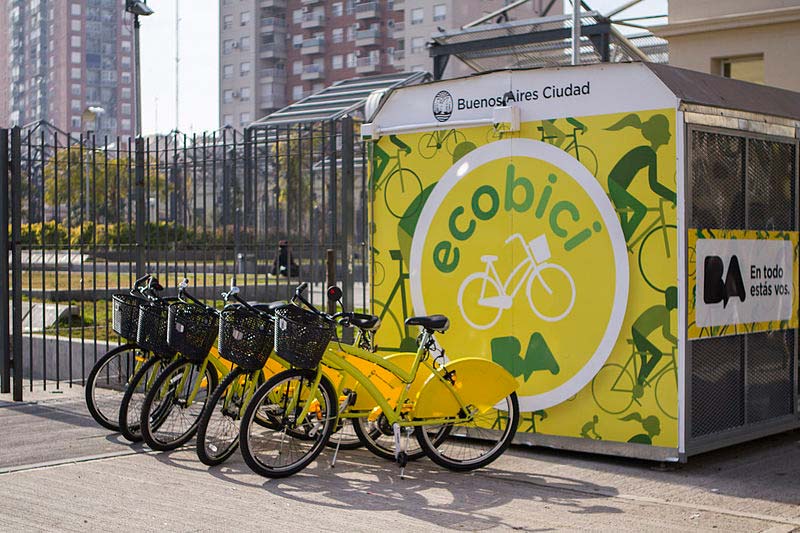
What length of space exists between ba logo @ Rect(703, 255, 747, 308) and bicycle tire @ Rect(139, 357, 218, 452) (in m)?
3.51

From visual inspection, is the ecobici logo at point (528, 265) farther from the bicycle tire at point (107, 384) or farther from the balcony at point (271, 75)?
the balcony at point (271, 75)

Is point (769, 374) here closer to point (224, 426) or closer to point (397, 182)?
point (397, 182)

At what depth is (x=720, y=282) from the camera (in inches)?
306

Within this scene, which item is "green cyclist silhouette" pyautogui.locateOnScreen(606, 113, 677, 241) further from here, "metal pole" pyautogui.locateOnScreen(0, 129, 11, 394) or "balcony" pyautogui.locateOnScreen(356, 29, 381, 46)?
"balcony" pyautogui.locateOnScreen(356, 29, 381, 46)

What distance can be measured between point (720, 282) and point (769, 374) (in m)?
1.16

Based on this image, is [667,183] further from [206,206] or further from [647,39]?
[647,39]

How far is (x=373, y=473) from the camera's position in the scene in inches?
292

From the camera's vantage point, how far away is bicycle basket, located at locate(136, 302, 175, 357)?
8.27 m

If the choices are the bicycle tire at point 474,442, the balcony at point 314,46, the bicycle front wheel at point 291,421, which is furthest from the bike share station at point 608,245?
the balcony at point 314,46

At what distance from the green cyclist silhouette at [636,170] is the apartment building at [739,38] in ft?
36.1

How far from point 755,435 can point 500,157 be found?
2.75m

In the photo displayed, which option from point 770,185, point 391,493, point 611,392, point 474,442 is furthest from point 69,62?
point 391,493

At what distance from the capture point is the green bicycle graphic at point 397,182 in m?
8.77

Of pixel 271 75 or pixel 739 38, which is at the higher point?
pixel 271 75
